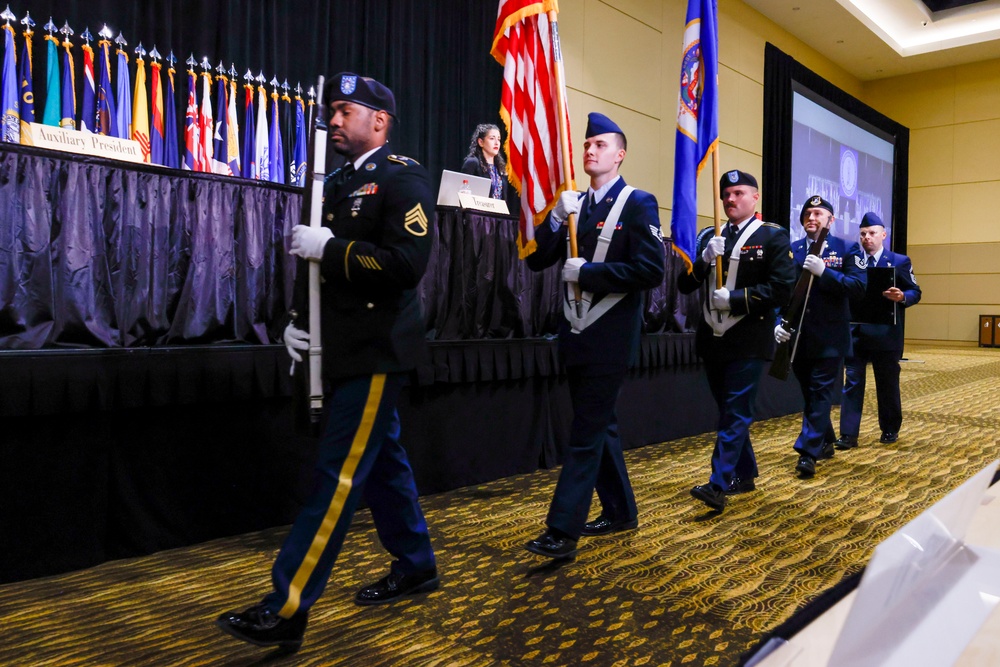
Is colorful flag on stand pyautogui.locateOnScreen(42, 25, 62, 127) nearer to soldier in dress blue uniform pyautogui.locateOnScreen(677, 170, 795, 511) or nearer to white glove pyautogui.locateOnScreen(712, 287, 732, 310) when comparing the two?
soldier in dress blue uniform pyautogui.locateOnScreen(677, 170, 795, 511)

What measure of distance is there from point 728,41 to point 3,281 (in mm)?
10206

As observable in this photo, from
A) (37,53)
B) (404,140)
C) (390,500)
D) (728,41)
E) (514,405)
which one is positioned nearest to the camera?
(390,500)

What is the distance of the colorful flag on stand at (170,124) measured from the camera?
5000 mm

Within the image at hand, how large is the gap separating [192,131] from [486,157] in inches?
79.4

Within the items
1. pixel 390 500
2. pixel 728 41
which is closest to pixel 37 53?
pixel 390 500

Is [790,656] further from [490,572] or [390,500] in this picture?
[490,572]

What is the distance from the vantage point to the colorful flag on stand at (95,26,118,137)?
4621 millimetres

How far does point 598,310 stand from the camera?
2.52 metres

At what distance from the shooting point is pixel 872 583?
14.8 inches

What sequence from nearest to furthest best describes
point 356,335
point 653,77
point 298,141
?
point 356,335 < point 298,141 < point 653,77

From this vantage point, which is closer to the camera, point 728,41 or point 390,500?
point 390,500

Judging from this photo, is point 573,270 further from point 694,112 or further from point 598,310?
point 694,112

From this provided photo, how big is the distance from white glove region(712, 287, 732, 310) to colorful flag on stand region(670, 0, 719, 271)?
18 centimetres

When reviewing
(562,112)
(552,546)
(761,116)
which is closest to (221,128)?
(562,112)
